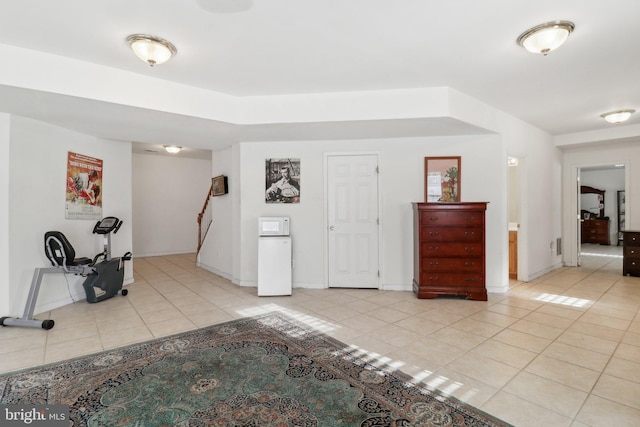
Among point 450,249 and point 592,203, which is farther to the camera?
point 592,203

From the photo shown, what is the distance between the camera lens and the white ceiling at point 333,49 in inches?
89.8

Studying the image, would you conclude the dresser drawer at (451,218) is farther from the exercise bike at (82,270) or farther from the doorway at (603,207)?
the doorway at (603,207)

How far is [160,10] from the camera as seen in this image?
228cm

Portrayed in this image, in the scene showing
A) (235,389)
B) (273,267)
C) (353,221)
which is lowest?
(235,389)

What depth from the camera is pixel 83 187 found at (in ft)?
14.8

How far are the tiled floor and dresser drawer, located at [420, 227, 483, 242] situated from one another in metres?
0.88

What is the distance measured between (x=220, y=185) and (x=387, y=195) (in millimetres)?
3118

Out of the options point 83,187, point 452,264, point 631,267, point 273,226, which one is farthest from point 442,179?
point 83,187

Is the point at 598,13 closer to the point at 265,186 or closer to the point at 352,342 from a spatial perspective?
the point at 352,342

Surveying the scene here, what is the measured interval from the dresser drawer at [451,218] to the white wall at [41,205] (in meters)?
5.01

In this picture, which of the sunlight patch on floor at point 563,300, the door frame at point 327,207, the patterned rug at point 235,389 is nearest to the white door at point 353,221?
the door frame at point 327,207

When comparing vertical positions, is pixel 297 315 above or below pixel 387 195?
below

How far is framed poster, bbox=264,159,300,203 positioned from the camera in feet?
16.7

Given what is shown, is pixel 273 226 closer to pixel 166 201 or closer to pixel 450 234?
pixel 450 234
